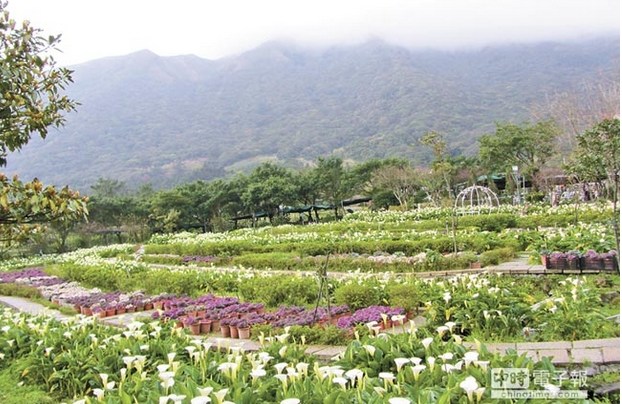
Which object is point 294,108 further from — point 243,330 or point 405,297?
point 243,330

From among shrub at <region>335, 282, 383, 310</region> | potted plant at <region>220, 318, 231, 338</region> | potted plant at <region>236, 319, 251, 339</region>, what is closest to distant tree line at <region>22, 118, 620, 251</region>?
shrub at <region>335, 282, 383, 310</region>

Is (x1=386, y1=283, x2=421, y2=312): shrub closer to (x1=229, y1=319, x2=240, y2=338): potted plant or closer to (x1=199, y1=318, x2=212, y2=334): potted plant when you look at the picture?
(x1=229, y1=319, x2=240, y2=338): potted plant

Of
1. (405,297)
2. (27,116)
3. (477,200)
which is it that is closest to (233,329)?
(405,297)

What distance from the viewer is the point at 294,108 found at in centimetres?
11644

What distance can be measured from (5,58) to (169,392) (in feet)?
7.65

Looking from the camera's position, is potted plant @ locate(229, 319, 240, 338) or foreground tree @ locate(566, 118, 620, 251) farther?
foreground tree @ locate(566, 118, 620, 251)

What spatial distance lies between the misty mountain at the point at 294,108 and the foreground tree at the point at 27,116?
5465cm

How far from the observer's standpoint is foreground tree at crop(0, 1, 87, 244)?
2242mm

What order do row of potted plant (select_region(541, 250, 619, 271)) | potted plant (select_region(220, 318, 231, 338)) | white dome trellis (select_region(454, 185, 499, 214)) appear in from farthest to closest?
1. white dome trellis (select_region(454, 185, 499, 214))
2. row of potted plant (select_region(541, 250, 619, 271))
3. potted plant (select_region(220, 318, 231, 338))

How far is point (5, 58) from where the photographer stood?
2.62m

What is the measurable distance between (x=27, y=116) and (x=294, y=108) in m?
116

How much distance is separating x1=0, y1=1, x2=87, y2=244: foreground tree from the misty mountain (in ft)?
179

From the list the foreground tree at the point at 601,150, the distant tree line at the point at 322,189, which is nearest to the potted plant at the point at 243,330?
the foreground tree at the point at 601,150

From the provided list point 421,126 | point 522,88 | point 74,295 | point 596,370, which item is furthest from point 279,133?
point 596,370
